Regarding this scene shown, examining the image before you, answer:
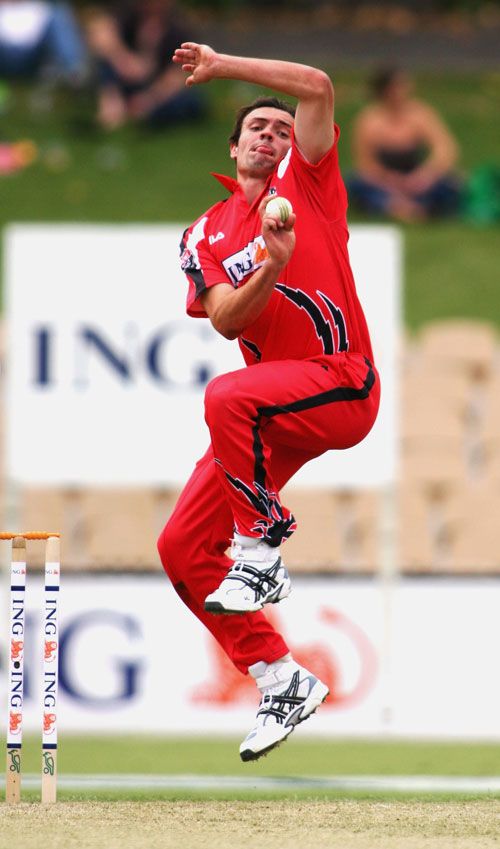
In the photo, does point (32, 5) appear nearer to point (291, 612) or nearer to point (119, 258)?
point (119, 258)

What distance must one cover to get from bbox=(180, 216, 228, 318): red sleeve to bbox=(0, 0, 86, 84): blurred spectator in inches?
409

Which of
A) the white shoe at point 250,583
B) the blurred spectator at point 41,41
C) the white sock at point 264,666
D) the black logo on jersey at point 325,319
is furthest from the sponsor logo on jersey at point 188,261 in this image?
the blurred spectator at point 41,41

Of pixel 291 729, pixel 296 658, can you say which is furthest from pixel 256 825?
pixel 296 658

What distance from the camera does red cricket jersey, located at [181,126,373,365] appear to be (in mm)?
5211

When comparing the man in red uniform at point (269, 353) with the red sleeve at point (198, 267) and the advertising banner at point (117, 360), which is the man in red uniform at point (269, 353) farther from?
the advertising banner at point (117, 360)

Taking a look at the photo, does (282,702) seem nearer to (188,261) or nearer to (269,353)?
(269,353)

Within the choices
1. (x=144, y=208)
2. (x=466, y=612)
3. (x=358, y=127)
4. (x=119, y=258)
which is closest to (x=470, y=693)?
(x=466, y=612)

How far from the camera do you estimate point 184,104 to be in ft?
49.2

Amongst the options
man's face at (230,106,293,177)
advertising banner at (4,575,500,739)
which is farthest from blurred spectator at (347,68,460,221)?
man's face at (230,106,293,177)

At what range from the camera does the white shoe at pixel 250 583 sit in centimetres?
504

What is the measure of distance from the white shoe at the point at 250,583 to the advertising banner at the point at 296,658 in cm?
358

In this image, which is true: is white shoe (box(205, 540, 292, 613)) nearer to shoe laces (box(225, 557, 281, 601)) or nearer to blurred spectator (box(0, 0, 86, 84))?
shoe laces (box(225, 557, 281, 601))

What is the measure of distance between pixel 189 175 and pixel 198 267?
31.5 feet

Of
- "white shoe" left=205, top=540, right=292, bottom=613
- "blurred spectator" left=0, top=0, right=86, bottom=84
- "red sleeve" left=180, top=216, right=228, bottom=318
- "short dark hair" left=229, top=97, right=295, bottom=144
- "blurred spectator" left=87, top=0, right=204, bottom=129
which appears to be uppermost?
"blurred spectator" left=0, top=0, right=86, bottom=84
